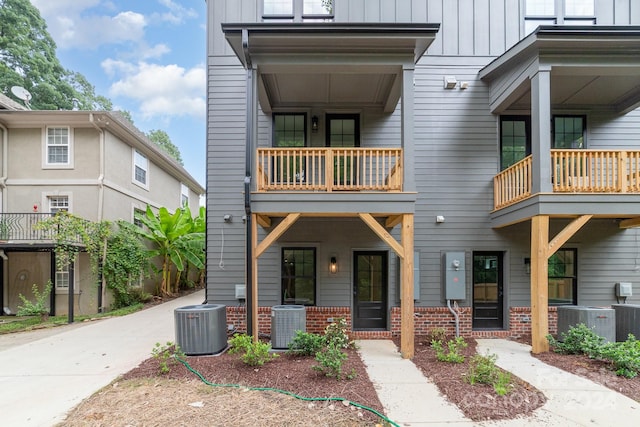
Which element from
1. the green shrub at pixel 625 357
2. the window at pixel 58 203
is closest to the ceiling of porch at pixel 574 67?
the green shrub at pixel 625 357

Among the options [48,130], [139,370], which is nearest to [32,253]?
[48,130]

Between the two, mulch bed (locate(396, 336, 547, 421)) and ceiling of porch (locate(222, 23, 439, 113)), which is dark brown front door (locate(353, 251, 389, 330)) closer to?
mulch bed (locate(396, 336, 547, 421))

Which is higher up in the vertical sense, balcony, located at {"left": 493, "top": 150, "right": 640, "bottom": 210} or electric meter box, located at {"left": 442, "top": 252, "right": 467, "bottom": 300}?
balcony, located at {"left": 493, "top": 150, "right": 640, "bottom": 210}

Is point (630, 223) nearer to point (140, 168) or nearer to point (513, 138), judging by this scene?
point (513, 138)

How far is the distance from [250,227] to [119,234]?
25.0 ft

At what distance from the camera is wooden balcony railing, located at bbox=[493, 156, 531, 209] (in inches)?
258

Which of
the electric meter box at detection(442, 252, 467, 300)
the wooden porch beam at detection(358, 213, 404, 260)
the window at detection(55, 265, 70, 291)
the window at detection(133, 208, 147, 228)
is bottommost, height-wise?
the window at detection(55, 265, 70, 291)

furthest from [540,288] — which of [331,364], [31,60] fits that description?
[31,60]

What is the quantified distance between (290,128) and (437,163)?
3523 mm

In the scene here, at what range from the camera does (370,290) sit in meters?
7.46

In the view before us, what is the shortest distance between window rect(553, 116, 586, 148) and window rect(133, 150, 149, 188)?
1396cm

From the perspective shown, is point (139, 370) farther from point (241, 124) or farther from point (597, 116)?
point (597, 116)

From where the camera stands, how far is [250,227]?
6.04 m

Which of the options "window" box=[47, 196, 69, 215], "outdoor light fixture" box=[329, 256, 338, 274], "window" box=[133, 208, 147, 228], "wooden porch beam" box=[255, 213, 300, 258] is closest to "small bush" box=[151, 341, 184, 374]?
"wooden porch beam" box=[255, 213, 300, 258]
